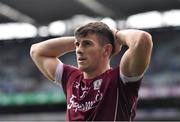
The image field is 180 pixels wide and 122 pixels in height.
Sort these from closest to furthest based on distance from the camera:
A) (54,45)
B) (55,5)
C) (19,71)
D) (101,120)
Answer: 1. (101,120)
2. (54,45)
3. (55,5)
4. (19,71)

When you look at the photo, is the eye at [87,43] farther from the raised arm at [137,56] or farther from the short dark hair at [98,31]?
the raised arm at [137,56]

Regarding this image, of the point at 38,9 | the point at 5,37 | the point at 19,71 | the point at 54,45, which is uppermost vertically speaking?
the point at 54,45

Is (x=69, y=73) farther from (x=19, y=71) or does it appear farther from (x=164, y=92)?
(x=19, y=71)

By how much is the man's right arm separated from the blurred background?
34.6 ft

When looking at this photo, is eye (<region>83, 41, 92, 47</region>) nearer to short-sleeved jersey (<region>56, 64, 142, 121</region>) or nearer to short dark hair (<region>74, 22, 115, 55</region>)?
short dark hair (<region>74, 22, 115, 55</region>)

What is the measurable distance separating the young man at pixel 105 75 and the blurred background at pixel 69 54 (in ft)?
35.7

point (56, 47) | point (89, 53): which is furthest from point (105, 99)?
point (56, 47)

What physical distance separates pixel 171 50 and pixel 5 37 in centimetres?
513

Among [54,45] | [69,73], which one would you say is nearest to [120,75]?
[69,73]

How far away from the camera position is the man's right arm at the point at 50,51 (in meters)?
2.66

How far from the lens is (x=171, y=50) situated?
1423 cm

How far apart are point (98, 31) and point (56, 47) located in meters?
0.43

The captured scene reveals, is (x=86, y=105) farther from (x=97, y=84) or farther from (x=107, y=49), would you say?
(x=107, y=49)

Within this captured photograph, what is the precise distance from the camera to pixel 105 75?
7.68 ft
